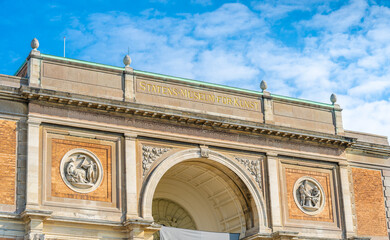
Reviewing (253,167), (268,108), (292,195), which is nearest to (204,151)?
(253,167)

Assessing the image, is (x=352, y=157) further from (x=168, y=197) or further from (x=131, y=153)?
(x=131, y=153)

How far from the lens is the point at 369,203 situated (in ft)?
106

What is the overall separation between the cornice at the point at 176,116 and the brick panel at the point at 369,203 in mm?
1777

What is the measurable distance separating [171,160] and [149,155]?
946mm

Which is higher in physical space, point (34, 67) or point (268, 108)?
point (34, 67)

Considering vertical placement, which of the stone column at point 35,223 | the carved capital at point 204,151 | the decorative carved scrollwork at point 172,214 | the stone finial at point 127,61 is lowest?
the stone column at point 35,223

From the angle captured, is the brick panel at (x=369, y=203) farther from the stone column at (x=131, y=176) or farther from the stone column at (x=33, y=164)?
the stone column at (x=33, y=164)

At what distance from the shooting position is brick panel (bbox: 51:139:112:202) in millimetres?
25734

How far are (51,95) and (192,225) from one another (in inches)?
397

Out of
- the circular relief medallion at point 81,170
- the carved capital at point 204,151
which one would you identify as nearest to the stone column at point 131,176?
the circular relief medallion at point 81,170

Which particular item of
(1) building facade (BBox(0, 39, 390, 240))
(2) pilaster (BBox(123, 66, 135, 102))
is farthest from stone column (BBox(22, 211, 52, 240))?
(2) pilaster (BBox(123, 66, 135, 102))

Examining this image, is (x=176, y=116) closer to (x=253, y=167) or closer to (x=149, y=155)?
(x=149, y=155)

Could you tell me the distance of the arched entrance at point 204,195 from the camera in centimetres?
2848

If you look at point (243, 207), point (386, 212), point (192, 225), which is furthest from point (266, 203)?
point (386, 212)
